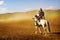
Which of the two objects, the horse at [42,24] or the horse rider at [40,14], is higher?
the horse rider at [40,14]

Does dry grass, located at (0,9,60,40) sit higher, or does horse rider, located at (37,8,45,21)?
horse rider, located at (37,8,45,21)

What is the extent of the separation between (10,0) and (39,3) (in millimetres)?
435

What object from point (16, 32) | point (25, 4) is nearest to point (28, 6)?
point (25, 4)

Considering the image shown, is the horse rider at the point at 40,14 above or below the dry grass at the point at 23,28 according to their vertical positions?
above

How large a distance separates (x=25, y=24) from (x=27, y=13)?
0.17m

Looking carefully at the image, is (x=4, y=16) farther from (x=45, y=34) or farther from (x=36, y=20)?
(x=45, y=34)

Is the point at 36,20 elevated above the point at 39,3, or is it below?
below

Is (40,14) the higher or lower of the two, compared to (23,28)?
higher

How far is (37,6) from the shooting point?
2.92m

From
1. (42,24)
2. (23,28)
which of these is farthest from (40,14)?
(23,28)

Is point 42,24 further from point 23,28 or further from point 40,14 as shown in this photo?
point 23,28

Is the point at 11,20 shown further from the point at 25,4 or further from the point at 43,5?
the point at 43,5

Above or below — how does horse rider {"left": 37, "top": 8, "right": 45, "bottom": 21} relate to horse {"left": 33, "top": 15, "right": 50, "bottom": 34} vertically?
above

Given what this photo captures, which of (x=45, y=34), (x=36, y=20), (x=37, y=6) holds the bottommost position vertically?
(x=45, y=34)
